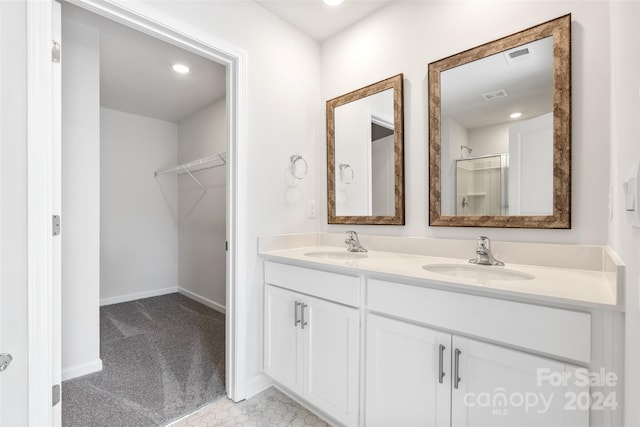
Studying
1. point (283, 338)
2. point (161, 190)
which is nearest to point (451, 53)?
point (283, 338)

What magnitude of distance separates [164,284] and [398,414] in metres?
3.65

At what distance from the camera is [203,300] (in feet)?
11.5

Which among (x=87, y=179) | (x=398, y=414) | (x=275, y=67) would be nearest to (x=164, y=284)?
(x=87, y=179)

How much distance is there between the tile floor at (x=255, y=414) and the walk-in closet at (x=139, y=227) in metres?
0.09

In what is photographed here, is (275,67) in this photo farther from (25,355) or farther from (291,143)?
(25,355)

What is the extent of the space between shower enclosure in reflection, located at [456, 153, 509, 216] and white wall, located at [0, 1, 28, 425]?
1.93 m

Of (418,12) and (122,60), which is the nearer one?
(418,12)

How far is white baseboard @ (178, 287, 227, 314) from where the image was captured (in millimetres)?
3248

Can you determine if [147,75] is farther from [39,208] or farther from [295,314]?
[295,314]

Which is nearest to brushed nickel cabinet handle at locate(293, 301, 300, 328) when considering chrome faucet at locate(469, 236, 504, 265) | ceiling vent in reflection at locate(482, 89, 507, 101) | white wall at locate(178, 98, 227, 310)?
chrome faucet at locate(469, 236, 504, 265)

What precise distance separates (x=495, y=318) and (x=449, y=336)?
0.58 ft

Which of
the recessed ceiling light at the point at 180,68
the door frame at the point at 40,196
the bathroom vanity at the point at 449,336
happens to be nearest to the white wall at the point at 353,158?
the bathroom vanity at the point at 449,336

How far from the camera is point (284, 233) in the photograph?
77.9 inches

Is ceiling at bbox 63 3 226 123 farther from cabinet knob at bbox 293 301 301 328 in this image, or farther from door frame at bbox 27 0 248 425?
cabinet knob at bbox 293 301 301 328
